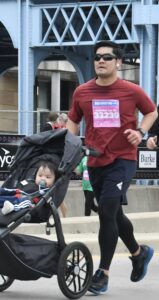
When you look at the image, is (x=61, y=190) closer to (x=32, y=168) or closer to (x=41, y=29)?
(x=32, y=168)

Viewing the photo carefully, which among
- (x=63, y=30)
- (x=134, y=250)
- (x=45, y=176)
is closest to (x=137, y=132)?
(x=45, y=176)

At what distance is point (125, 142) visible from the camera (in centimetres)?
657

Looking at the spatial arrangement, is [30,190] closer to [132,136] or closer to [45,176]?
[45,176]

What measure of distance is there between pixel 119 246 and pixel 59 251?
10.6 ft

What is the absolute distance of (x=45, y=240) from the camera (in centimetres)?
642

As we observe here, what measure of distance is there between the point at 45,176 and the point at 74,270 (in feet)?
2.58

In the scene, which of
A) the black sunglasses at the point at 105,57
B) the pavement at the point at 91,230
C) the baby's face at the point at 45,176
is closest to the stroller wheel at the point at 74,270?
the baby's face at the point at 45,176

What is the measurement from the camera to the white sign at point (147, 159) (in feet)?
53.6

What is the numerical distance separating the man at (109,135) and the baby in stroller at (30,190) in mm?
393

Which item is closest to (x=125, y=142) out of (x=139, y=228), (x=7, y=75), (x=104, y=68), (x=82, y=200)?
(x=104, y=68)

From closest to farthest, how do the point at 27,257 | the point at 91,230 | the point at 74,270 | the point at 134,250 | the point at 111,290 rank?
the point at 27,257 → the point at 74,270 → the point at 134,250 → the point at 111,290 → the point at 91,230

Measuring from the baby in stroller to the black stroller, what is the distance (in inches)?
2.2

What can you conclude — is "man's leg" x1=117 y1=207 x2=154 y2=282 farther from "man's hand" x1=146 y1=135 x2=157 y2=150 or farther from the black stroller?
"man's hand" x1=146 y1=135 x2=157 y2=150

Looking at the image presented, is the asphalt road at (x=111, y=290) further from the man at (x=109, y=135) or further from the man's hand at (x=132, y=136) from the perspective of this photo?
the man's hand at (x=132, y=136)
